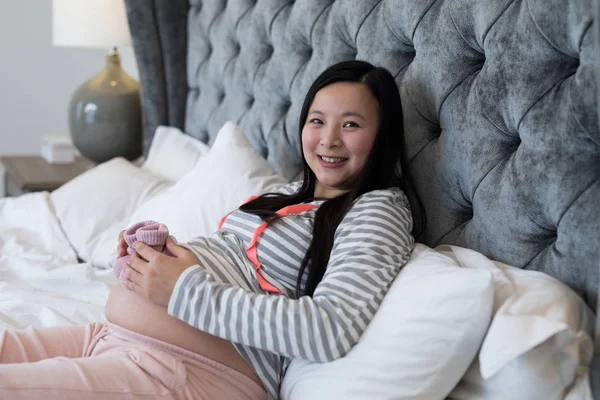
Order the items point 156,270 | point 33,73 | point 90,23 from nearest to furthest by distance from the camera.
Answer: point 156,270 → point 90,23 → point 33,73

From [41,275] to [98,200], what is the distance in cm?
47

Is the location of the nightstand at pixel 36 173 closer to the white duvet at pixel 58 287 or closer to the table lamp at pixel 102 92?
the table lamp at pixel 102 92

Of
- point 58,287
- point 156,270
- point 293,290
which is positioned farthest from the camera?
point 58,287

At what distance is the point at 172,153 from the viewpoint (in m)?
2.49

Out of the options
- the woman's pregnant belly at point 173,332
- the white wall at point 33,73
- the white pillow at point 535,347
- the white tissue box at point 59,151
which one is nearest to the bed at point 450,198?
the white pillow at point 535,347

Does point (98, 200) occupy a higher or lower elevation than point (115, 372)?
lower

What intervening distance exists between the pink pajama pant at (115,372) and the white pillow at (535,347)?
15.9 inches

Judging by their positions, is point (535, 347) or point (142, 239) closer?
point (535, 347)

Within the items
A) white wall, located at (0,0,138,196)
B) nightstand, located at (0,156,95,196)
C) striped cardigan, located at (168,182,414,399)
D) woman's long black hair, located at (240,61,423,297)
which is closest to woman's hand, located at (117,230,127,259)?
striped cardigan, located at (168,182,414,399)

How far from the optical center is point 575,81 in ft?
3.54

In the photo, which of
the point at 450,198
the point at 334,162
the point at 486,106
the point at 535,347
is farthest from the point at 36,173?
the point at 535,347

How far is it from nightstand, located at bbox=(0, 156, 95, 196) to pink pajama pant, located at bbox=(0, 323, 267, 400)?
1564mm

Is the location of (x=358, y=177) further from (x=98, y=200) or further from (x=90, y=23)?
(x=90, y=23)

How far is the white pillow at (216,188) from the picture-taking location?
1.81 metres
